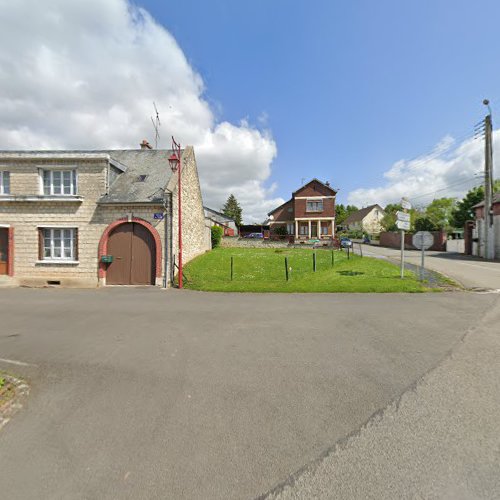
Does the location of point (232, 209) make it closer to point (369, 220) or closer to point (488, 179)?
point (369, 220)

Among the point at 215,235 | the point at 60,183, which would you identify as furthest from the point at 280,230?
the point at 60,183

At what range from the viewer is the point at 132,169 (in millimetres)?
14180

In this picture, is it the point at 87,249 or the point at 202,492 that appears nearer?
the point at 202,492

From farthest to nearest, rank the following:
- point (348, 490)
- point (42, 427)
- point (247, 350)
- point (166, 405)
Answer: point (247, 350), point (166, 405), point (42, 427), point (348, 490)

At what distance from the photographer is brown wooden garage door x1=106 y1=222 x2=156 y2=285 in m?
12.0

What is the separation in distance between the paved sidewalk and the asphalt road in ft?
0.49

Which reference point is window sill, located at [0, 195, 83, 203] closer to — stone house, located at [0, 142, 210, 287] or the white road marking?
stone house, located at [0, 142, 210, 287]

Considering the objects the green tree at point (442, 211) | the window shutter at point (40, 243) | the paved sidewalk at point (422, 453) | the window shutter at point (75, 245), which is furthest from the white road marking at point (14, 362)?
the green tree at point (442, 211)

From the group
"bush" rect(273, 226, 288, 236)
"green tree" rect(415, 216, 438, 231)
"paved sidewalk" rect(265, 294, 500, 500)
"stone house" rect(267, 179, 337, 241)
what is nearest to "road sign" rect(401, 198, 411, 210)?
"paved sidewalk" rect(265, 294, 500, 500)

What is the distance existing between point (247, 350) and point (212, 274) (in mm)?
8277

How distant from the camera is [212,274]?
12703 millimetres

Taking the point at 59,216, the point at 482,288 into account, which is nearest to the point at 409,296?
the point at 482,288

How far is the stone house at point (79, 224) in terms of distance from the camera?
12.0 metres

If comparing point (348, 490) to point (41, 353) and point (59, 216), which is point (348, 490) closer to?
point (41, 353)
